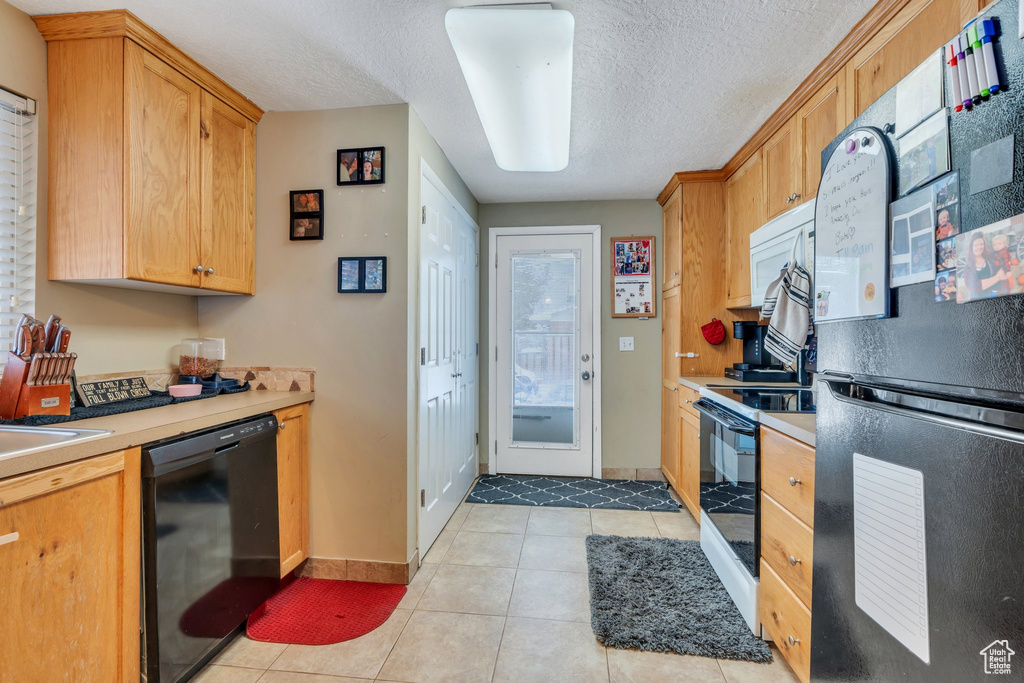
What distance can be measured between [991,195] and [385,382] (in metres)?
2.11

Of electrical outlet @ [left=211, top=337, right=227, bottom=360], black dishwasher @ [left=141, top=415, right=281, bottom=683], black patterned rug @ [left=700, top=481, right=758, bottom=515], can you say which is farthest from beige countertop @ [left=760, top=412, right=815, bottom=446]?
electrical outlet @ [left=211, top=337, right=227, bottom=360]

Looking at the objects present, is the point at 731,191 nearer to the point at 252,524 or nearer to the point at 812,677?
the point at 812,677

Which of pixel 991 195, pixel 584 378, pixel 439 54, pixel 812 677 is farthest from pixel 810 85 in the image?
pixel 584 378

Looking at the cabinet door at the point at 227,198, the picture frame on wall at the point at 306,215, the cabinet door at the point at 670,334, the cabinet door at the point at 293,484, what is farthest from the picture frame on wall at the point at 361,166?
the cabinet door at the point at 670,334

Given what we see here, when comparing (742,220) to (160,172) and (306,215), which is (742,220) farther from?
(160,172)

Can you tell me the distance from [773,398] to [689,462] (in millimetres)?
1067

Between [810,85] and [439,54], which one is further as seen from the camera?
[810,85]

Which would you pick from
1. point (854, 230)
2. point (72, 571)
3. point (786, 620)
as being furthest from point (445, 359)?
point (854, 230)

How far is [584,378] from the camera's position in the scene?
3963 mm

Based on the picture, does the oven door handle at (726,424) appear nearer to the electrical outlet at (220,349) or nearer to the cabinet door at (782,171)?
the cabinet door at (782,171)

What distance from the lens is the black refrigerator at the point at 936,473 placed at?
1.92ft

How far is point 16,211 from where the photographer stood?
5.55 ft

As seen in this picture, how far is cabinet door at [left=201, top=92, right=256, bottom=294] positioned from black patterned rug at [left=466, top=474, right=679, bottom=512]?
213 cm

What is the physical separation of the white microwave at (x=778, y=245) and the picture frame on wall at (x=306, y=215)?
7.13 feet
